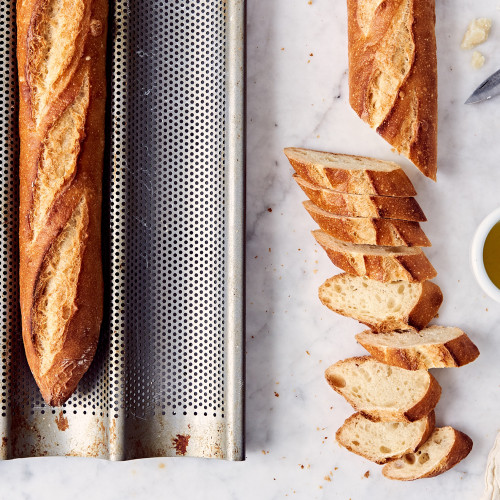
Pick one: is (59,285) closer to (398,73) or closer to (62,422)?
(62,422)

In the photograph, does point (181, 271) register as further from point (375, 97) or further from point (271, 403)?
point (375, 97)

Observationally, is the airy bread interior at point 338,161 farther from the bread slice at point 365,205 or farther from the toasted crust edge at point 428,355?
the toasted crust edge at point 428,355

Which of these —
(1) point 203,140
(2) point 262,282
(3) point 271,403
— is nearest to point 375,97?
(1) point 203,140

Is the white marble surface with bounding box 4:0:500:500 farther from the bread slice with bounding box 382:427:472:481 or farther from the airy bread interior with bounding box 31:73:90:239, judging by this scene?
the airy bread interior with bounding box 31:73:90:239

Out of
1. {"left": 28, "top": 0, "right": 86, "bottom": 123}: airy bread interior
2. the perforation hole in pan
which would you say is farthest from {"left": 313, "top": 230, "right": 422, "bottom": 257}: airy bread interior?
{"left": 28, "top": 0, "right": 86, "bottom": 123}: airy bread interior

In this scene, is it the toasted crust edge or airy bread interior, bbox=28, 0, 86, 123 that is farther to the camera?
the toasted crust edge

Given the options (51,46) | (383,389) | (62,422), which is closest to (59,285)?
(62,422)
